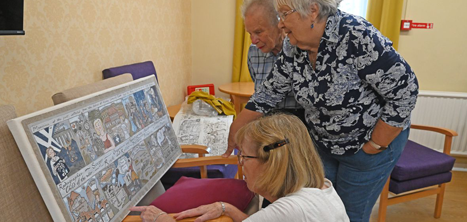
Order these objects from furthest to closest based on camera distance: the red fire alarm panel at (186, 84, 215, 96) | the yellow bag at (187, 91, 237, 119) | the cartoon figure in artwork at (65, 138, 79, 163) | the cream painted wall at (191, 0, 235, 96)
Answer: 1. the cream painted wall at (191, 0, 235, 96)
2. the red fire alarm panel at (186, 84, 215, 96)
3. the yellow bag at (187, 91, 237, 119)
4. the cartoon figure in artwork at (65, 138, 79, 163)

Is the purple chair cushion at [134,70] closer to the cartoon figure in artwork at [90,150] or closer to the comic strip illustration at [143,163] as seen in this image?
the comic strip illustration at [143,163]

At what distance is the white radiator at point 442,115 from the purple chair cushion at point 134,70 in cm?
276

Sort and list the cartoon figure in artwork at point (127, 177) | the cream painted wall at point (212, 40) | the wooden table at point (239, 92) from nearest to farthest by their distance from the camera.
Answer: the cartoon figure in artwork at point (127, 177), the wooden table at point (239, 92), the cream painted wall at point (212, 40)

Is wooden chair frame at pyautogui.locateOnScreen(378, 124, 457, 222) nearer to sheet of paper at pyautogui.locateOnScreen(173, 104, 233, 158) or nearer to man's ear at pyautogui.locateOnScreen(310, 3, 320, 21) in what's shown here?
sheet of paper at pyautogui.locateOnScreen(173, 104, 233, 158)

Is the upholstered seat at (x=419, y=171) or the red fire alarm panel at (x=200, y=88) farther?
the red fire alarm panel at (x=200, y=88)

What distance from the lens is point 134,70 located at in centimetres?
227

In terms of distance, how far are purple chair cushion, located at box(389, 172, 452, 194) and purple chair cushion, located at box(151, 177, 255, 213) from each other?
4.51ft

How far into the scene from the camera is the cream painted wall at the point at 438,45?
3627 mm

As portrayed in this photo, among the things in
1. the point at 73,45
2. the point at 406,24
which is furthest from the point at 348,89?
the point at 406,24

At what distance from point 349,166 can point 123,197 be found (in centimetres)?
92

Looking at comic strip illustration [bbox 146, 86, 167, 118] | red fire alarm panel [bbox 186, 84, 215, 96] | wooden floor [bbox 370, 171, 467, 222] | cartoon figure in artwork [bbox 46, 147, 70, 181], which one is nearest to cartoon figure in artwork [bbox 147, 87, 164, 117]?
comic strip illustration [bbox 146, 86, 167, 118]

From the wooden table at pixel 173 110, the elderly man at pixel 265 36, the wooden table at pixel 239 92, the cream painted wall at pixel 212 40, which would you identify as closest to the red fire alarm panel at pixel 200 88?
the wooden table at pixel 239 92

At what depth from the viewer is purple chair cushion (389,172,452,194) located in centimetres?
252

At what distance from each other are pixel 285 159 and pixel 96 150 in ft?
2.11
